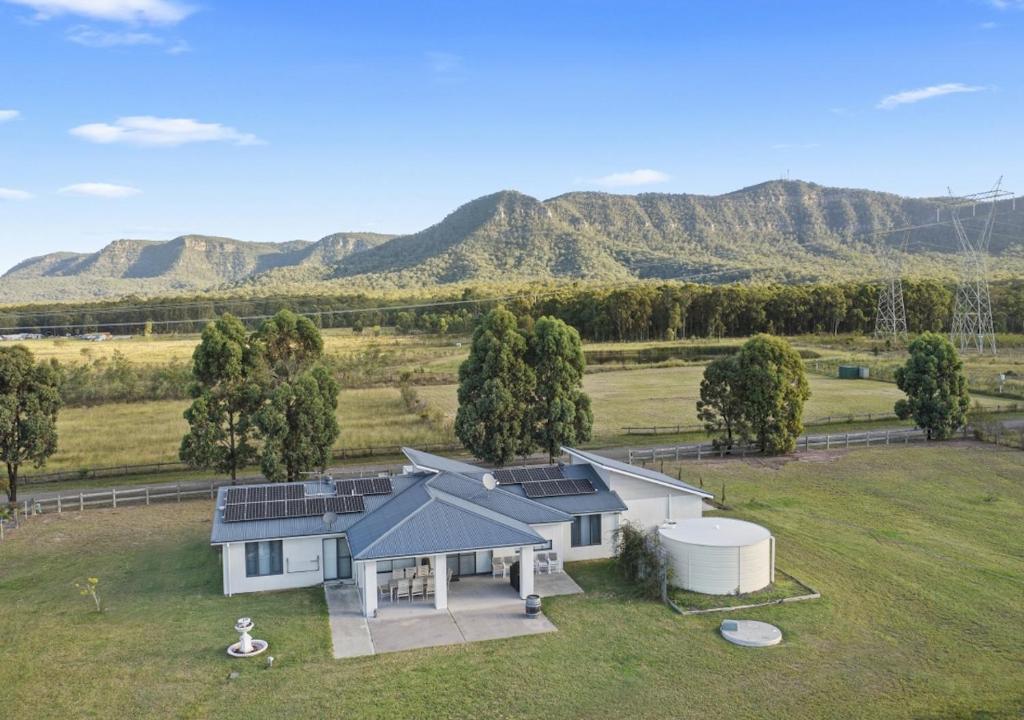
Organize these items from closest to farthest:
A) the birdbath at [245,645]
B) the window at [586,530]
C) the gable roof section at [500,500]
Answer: the birdbath at [245,645], the gable roof section at [500,500], the window at [586,530]

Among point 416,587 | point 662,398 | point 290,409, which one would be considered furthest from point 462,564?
point 662,398

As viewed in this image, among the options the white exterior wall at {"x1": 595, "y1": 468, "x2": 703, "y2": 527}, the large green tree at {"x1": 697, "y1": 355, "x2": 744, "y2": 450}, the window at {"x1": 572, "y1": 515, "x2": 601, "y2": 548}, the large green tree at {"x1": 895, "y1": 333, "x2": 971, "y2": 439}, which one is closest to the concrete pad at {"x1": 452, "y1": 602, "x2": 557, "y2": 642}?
the window at {"x1": 572, "y1": 515, "x2": 601, "y2": 548}

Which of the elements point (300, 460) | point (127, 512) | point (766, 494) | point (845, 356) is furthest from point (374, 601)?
point (845, 356)

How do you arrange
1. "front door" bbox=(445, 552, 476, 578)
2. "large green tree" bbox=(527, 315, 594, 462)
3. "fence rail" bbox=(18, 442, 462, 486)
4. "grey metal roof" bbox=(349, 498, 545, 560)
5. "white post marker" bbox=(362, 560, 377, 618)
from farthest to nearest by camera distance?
"large green tree" bbox=(527, 315, 594, 462)
"fence rail" bbox=(18, 442, 462, 486)
"front door" bbox=(445, 552, 476, 578)
"grey metal roof" bbox=(349, 498, 545, 560)
"white post marker" bbox=(362, 560, 377, 618)

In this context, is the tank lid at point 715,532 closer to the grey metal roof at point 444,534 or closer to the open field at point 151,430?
the grey metal roof at point 444,534

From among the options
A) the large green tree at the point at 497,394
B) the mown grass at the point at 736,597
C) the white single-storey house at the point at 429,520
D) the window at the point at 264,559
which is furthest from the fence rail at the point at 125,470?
the mown grass at the point at 736,597

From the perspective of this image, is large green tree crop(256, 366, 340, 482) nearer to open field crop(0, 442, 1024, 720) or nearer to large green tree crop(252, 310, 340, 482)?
large green tree crop(252, 310, 340, 482)
